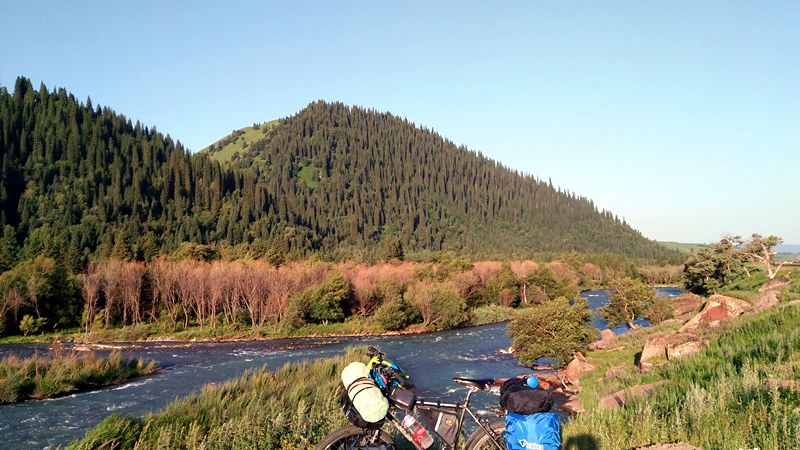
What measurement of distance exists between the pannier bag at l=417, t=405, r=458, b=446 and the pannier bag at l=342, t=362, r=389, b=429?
0.61 meters

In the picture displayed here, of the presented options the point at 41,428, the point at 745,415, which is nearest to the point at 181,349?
the point at 41,428

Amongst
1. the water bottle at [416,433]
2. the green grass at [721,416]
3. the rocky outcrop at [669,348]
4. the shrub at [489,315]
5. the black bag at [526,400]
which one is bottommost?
the shrub at [489,315]

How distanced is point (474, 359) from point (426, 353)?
474cm

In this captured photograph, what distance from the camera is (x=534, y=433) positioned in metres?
4.11

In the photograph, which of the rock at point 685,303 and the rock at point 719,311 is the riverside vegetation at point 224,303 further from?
the rock at point 719,311

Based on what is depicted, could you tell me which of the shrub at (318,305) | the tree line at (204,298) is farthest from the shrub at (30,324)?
the shrub at (318,305)

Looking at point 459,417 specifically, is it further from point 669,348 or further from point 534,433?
point 669,348

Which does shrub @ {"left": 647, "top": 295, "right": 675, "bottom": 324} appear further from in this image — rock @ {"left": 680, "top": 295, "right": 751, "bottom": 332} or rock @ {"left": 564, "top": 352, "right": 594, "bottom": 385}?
rock @ {"left": 680, "top": 295, "right": 751, "bottom": 332}

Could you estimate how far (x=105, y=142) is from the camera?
136 m

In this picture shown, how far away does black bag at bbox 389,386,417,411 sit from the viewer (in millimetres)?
4645

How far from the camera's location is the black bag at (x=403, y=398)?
464cm

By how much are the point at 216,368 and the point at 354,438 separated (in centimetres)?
3427

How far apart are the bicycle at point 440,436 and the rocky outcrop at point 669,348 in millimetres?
13404

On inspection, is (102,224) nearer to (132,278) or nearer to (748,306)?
(132,278)
